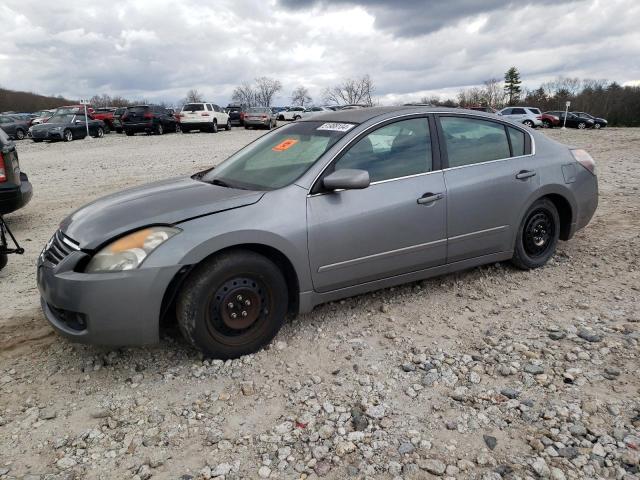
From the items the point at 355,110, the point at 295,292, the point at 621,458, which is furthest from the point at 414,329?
the point at 355,110

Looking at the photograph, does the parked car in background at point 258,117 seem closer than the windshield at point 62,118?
No

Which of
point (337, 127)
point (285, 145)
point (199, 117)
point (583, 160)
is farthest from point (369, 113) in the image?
point (199, 117)

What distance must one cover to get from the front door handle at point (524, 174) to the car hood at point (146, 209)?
230cm

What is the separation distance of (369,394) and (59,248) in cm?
213

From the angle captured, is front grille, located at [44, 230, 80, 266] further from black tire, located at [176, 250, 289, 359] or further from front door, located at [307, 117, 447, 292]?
front door, located at [307, 117, 447, 292]

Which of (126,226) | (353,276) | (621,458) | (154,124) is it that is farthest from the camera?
(154,124)

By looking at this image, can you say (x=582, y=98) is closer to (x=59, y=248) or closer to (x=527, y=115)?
(x=527, y=115)

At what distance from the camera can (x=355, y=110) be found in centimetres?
435

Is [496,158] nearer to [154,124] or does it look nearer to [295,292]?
[295,292]

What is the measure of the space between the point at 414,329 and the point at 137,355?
6.29 ft

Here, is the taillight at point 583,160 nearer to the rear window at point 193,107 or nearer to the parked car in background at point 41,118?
the rear window at point 193,107

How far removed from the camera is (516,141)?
4570mm

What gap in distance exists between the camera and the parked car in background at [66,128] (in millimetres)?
24344

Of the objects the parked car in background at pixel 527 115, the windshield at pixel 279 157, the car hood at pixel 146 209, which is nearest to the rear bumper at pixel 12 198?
the car hood at pixel 146 209
